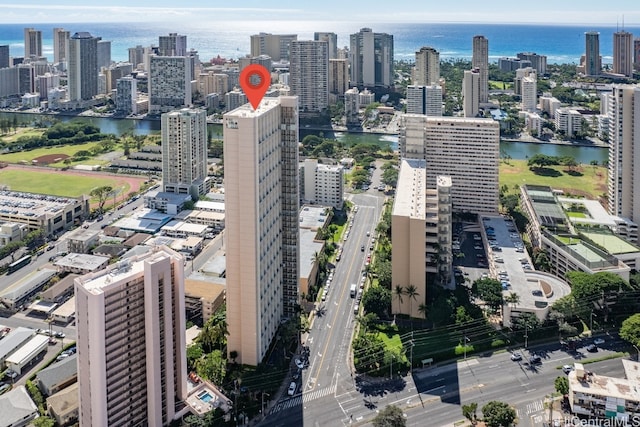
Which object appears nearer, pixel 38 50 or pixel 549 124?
pixel 549 124

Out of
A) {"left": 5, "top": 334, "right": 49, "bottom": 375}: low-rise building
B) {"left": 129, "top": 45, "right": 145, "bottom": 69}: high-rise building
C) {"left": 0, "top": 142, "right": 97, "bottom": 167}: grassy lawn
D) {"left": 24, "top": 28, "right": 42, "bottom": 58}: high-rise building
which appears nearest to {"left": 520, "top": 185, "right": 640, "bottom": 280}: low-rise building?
{"left": 5, "top": 334, "right": 49, "bottom": 375}: low-rise building

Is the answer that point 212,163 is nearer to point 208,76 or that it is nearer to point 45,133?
point 45,133

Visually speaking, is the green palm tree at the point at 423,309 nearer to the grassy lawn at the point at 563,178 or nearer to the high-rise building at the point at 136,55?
the grassy lawn at the point at 563,178

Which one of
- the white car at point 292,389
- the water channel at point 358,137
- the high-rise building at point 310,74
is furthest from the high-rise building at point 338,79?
the white car at point 292,389

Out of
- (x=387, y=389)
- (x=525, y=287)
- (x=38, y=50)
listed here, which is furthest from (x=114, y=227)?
(x=38, y=50)

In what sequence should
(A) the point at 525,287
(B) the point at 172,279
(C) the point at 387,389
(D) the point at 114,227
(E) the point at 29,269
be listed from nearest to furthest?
(B) the point at 172,279, (C) the point at 387,389, (A) the point at 525,287, (E) the point at 29,269, (D) the point at 114,227

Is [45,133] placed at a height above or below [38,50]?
below
